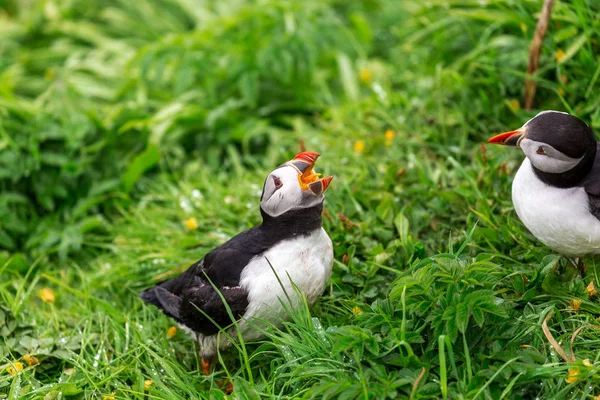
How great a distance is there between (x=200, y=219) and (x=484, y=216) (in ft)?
5.83

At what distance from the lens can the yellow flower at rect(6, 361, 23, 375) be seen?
3290mm

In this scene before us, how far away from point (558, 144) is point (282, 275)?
1306 mm

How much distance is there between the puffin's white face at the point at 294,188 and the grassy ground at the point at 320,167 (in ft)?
1.70

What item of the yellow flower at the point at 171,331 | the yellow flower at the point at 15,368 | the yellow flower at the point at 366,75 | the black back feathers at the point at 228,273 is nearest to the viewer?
the black back feathers at the point at 228,273

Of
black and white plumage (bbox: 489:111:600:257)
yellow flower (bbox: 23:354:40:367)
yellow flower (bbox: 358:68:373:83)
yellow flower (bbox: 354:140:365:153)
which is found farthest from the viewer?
yellow flower (bbox: 358:68:373:83)

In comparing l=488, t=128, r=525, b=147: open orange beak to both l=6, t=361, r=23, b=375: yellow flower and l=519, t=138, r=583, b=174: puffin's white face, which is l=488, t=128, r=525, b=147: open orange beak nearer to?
l=519, t=138, r=583, b=174: puffin's white face

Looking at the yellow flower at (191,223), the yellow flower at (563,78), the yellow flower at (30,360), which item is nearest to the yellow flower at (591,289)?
the yellow flower at (563,78)

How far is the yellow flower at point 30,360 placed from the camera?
3396 millimetres

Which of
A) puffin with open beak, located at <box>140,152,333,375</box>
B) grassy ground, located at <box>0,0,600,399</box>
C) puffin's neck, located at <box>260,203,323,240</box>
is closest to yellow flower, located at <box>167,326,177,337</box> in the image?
grassy ground, located at <box>0,0,600,399</box>

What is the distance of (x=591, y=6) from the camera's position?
168 inches

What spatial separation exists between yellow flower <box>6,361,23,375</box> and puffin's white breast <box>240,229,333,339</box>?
3.67 ft

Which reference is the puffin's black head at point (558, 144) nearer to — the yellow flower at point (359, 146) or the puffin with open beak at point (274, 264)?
the puffin with open beak at point (274, 264)

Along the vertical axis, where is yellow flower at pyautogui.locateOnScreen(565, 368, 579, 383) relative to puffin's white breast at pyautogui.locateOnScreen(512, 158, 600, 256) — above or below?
below

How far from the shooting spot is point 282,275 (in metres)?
3.04
